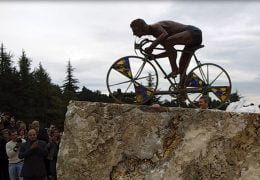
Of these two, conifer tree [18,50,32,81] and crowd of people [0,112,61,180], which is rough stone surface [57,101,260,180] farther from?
conifer tree [18,50,32,81]

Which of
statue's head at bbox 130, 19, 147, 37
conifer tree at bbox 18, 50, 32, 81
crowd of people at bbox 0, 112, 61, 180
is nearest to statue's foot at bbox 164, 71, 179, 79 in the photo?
statue's head at bbox 130, 19, 147, 37

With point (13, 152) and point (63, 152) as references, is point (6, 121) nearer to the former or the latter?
point (13, 152)

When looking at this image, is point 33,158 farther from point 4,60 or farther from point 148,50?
point 4,60

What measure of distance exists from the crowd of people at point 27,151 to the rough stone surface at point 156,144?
2065 millimetres

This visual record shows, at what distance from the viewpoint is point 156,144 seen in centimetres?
422

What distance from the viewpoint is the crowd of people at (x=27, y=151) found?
631cm

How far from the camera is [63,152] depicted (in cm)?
439

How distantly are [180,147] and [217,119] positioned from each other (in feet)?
1.54

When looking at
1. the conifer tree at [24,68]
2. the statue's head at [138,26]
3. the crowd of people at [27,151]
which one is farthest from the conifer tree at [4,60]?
the statue's head at [138,26]

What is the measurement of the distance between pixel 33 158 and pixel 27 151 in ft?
0.52

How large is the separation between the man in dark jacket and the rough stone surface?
2.03m

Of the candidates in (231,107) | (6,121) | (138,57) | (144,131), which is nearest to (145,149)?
(144,131)

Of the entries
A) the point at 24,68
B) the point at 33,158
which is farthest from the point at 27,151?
the point at 24,68

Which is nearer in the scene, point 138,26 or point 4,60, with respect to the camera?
point 138,26
